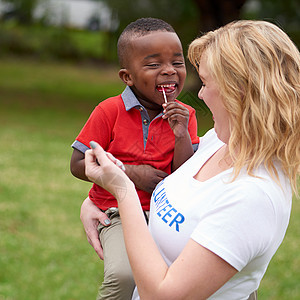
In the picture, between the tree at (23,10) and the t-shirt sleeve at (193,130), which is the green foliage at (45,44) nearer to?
the tree at (23,10)

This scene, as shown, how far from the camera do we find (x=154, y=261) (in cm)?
159

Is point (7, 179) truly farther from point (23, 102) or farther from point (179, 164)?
point (23, 102)

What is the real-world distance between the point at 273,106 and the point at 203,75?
264 mm

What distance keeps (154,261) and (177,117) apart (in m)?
0.61

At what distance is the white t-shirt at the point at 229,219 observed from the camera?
1526 mm

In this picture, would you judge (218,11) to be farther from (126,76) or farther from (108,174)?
(108,174)

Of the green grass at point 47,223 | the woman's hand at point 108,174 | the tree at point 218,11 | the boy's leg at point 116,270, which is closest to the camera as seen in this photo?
the woman's hand at point 108,174

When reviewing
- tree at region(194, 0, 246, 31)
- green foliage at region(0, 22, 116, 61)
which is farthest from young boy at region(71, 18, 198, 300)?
green foliage at region(0, 22, 116, 61)

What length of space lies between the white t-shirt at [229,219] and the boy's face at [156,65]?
0.36 metres

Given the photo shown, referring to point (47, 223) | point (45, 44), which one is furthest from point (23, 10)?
point (47, 223)

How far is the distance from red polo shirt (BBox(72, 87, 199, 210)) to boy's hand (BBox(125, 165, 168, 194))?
46mm

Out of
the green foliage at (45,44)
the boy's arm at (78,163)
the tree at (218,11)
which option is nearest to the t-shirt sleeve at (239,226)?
the boy's arm at (78,163)

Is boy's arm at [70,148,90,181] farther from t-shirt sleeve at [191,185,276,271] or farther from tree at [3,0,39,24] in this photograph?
tree at [3,0,39,24]

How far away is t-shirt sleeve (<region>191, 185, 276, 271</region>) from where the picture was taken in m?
1.52
